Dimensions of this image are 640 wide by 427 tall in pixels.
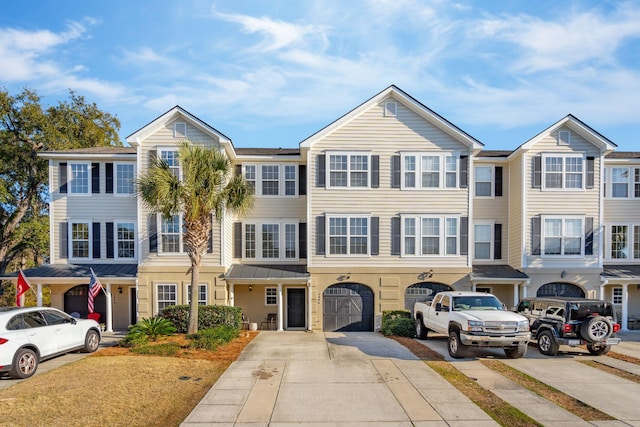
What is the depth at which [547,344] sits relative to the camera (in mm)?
13398

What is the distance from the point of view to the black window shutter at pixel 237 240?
20.8 m

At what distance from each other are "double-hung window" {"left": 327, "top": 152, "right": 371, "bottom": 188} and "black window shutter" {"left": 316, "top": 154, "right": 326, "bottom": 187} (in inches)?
14.1

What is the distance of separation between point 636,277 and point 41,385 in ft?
74.6

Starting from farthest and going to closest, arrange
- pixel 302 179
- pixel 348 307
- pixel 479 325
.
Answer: pixel 302 179 < pixel 348 307 < pixel 479 325

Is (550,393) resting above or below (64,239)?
below

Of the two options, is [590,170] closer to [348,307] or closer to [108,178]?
[348,307]

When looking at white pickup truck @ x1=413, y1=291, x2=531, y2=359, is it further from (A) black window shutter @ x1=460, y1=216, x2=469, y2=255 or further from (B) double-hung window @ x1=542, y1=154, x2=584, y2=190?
(B) double-hung window @ x1=542, y1=154, x2=584, y2=190

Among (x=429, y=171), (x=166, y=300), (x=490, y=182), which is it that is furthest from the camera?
(x=490, y=182)

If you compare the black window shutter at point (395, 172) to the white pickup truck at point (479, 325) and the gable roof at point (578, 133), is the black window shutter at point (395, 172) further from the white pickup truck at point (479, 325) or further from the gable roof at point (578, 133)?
the white pickup truck at point (479, 325)

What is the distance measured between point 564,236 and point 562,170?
3026 mm

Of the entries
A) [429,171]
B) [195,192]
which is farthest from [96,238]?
[429,171]

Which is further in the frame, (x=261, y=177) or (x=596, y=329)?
(x=261, y=177)

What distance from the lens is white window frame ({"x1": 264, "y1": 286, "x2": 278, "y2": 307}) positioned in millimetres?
20969

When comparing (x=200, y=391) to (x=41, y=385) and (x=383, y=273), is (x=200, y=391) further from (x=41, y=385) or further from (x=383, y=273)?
(x=383, y=273)
